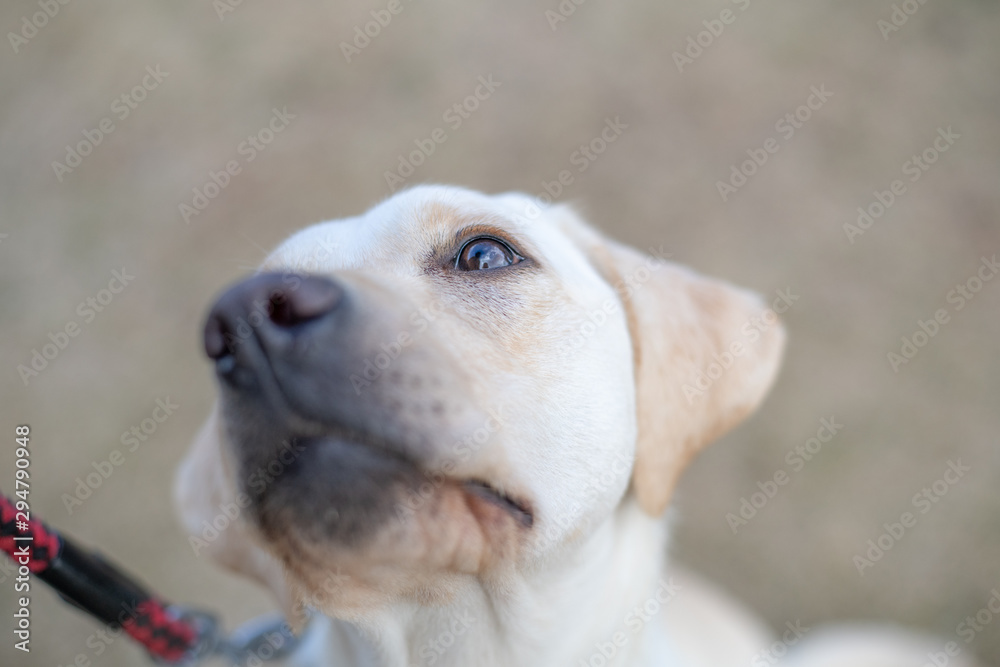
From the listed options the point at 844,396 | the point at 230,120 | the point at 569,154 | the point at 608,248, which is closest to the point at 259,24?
the point at 230,120

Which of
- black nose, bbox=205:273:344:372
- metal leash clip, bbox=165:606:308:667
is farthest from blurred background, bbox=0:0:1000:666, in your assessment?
black nose, bbox=205:273:344:372

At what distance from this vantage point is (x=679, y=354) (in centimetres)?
199

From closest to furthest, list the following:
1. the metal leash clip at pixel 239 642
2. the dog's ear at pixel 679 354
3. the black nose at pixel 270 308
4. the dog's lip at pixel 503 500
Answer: the black nose at pixel 270 308, the dog's lip at pixel 503 500, the dog's ear at pixel 679 354, the metal leash clip at pixel 239 642

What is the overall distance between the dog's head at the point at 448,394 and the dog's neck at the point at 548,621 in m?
0.10

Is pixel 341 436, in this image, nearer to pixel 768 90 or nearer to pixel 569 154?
pixel 569 154

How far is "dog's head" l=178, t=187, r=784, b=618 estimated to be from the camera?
49.1 inches

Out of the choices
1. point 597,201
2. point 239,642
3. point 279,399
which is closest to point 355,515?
point 279,399

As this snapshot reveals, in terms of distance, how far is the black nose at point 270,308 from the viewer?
122 cm

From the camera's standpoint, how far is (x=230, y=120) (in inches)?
225

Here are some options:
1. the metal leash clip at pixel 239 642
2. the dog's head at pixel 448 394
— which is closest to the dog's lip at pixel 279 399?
the dog's head at pixel 448 394

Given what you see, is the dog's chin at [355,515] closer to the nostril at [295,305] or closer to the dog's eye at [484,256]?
the nostril at [295,305]

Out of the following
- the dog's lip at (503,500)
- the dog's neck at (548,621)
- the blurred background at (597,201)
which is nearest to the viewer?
Answer: the dog's lip at (503,500)

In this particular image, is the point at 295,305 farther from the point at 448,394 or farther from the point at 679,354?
the point at 679,354

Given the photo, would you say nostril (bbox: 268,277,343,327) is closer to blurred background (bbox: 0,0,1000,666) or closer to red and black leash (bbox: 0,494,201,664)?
red and black leash (bbox: 0,494,201,664)
